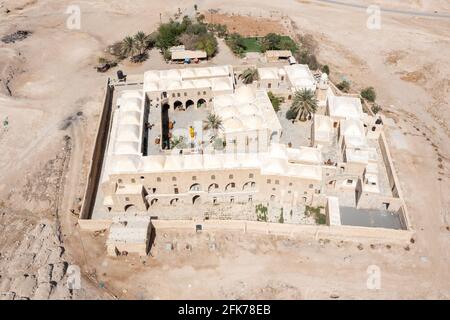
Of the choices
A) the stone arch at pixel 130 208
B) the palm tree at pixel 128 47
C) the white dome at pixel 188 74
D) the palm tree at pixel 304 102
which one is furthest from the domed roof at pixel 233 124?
the palm tree at pixel 128 47

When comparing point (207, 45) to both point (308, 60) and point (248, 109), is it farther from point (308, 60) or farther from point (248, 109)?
point (248, 109)

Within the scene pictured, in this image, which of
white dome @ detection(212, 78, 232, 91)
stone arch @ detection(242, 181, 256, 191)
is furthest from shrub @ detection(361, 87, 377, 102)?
stone arch @ detection(242, 181, 256, 191)

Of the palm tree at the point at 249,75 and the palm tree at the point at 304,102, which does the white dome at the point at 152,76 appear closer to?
the palm tree at the point at 249,75

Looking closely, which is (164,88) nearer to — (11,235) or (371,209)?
(11,235)

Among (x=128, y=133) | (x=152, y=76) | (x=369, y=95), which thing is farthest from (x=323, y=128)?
(x=152, y=76)

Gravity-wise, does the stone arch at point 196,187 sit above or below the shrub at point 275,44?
below
